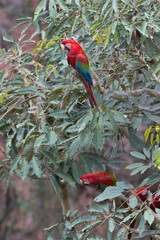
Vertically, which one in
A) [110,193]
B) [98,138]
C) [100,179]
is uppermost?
[98,138]

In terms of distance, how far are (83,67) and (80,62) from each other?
3 cm

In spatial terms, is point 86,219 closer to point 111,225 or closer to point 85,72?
point 111,225

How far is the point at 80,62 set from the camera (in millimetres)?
1260

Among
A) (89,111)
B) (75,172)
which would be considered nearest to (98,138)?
(89,111)

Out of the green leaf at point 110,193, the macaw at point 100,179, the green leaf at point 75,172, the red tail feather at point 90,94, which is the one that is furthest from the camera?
the macaw at point 100,179

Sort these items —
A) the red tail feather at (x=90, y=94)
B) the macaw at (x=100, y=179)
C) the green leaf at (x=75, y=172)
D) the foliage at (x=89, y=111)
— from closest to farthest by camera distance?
the foliage at (x=89, y=111) → the red tail feather at (x=90, y=94) → the green leaf at (x=75, y=172) → the macaw at (x=100, y=179)

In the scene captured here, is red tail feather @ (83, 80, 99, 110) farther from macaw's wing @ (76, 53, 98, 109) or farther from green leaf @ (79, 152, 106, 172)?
green leaf @ (79, 152, 106, 172)

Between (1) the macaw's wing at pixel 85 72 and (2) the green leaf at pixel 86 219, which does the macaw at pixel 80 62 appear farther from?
(2) the green leaf at pixel 86 219

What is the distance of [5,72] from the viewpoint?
4.14ft

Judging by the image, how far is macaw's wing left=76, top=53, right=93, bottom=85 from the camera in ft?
3.98

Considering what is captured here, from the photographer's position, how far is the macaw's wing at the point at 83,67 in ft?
3.98

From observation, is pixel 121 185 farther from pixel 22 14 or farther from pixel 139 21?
pixel 22 14

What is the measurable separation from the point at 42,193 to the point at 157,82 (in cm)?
203

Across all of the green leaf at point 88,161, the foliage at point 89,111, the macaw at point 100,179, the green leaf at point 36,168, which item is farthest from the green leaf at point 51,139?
the macaw at point 100,179
